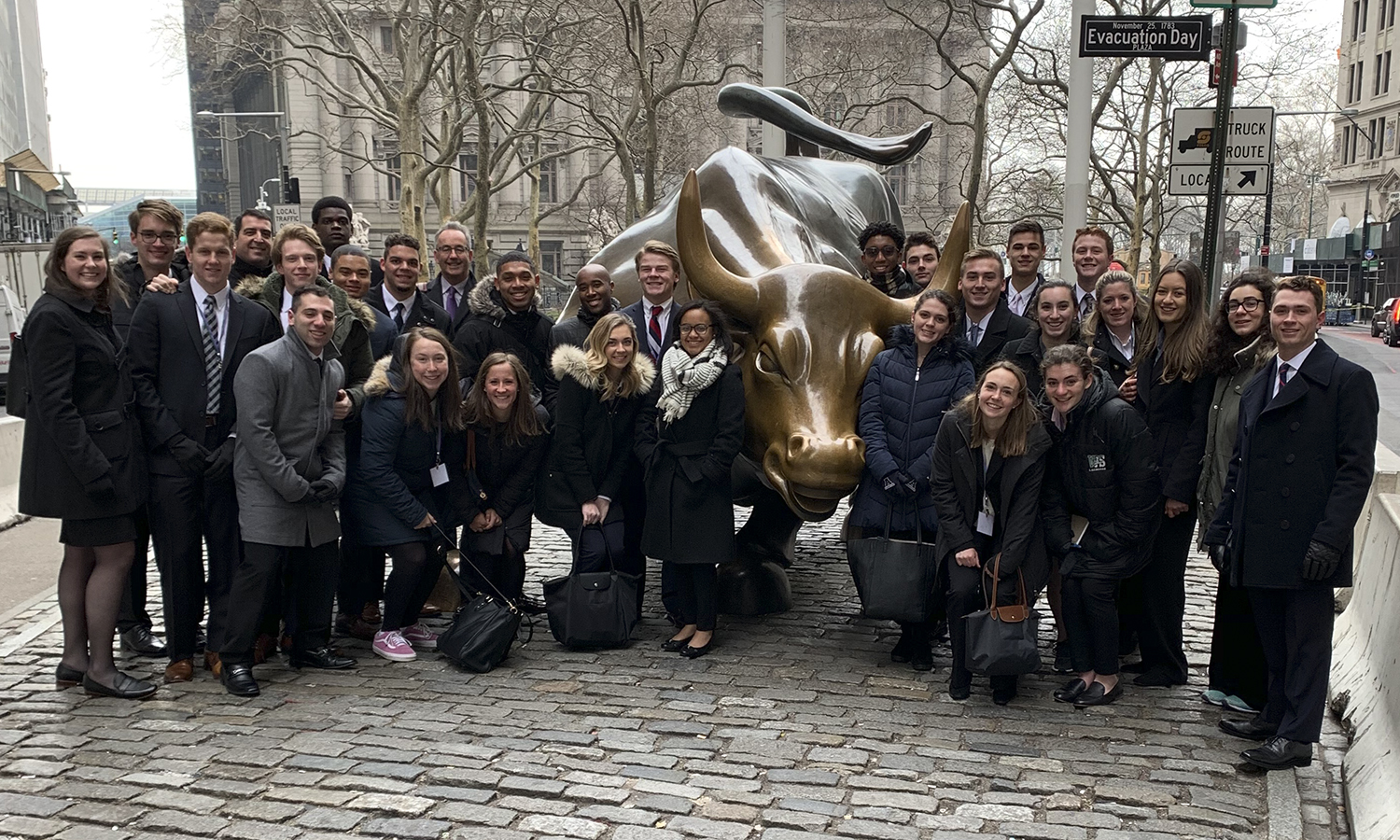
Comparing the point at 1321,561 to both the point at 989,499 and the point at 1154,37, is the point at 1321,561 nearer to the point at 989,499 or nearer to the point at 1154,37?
the point at 989,499

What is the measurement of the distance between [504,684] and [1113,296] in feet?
11.7

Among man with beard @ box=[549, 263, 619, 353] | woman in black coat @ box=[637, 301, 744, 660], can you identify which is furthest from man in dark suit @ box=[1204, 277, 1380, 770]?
man with beard @ box=[549, 263, 619, 353]

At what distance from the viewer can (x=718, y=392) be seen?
6.05 m

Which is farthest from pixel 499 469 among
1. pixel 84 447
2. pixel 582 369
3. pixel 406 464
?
pixel 84 447

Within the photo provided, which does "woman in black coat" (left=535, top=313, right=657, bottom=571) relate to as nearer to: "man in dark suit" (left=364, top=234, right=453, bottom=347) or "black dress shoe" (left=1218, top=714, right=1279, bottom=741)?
"man in dark suit" (left=364, top=234, right=453, bottom=347)

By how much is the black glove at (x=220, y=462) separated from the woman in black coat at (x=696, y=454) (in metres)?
2.03

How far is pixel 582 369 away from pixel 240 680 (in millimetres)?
2255

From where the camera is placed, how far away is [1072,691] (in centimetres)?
546

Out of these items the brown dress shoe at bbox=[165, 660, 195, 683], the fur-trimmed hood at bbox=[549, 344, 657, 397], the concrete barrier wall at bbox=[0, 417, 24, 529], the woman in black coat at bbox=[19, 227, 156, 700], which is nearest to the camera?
the woman in black coat at bbox=[19, 227, 156, 700]

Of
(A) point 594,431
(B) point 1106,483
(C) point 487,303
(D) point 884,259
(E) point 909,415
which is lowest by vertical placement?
(B) point 1106,483

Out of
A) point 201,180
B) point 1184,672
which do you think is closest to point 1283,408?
point 1184,672

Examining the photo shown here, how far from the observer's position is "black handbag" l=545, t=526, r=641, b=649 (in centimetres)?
612

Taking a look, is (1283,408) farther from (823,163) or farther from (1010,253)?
(823,163)

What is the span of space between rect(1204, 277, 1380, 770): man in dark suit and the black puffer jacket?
0.59 meters
